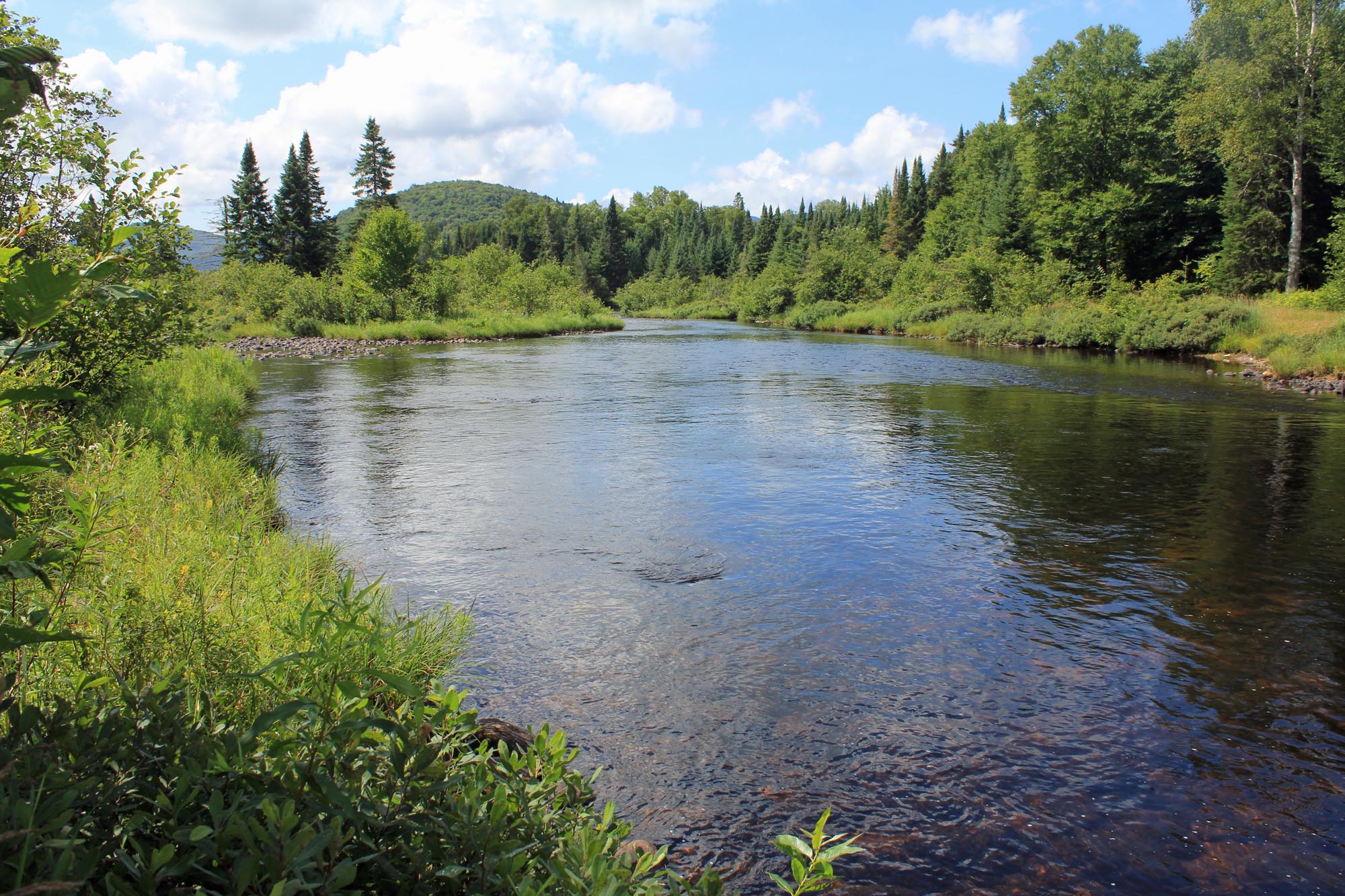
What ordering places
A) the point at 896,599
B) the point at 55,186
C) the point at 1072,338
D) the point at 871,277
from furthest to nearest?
1. the point at 871,277
2. the point at 1072,338
3. the point at 55,186
4. the point at 896,599

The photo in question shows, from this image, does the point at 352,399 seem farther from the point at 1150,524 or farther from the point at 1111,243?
the point at 1111,243

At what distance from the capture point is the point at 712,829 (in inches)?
179

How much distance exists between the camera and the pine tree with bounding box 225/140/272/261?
73.9m

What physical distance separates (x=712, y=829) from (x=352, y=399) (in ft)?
65.3

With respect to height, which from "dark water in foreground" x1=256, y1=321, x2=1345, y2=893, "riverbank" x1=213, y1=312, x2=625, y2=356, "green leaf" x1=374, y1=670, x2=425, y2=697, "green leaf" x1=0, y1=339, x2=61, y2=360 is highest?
"riverbank" x1=213, y1=312, x2=625, y2=356

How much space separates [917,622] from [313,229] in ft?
259

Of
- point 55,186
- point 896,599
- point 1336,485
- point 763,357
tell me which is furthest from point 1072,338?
point 55,186

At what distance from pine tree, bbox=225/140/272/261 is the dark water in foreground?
215ft

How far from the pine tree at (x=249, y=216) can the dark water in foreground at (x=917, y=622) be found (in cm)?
6550

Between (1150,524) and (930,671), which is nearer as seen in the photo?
(930,671)

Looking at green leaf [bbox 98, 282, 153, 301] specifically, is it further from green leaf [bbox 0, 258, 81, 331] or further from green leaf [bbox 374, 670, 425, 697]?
green leaf [bbox 374, 670, 425, 697]

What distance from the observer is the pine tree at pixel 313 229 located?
74.6 metres

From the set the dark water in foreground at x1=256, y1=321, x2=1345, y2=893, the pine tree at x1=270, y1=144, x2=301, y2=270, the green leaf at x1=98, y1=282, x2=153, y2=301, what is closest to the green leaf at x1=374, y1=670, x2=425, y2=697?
the green leaf at x1=98, y1=282, x2=153, y2=301

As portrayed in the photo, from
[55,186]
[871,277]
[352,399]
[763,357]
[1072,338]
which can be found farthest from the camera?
[871,277]
